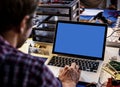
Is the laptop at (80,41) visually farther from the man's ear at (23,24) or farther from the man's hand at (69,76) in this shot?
the man's ear at (23,24)

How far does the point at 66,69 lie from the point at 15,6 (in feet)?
2.19

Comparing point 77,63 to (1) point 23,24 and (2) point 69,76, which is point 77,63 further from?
(1) point 23,24

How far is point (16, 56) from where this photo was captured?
0.67m

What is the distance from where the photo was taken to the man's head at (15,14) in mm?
668

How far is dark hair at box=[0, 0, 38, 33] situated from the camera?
0.67 metres

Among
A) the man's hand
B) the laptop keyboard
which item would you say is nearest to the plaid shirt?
the man's hand

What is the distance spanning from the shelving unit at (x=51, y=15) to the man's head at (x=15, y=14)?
3.07 feet

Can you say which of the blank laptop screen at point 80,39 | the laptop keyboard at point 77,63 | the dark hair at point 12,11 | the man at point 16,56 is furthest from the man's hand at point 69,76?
the dark hair at point 12,11

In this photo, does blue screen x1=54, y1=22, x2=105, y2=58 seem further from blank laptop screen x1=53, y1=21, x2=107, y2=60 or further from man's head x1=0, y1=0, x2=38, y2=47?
man's head x1=0, y1=0, x2=38, y2=47

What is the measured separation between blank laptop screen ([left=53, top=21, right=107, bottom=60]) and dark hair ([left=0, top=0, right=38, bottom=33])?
811 millimetres

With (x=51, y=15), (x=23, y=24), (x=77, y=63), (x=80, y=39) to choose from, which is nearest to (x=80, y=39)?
(x=80, y=39)

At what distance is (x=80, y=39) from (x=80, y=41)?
0.01m

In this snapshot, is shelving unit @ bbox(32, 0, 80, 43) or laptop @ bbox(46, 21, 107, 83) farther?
shelving unit @ bbox(32, 0, 80, 43)

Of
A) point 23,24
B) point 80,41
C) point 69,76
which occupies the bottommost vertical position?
point 69,76
